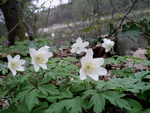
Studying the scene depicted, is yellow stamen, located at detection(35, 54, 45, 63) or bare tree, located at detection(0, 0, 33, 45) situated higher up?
bare tree, located at detection(0, 0, 33, 45)

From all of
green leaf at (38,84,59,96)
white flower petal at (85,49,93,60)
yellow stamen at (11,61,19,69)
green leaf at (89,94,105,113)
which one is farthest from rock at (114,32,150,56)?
yellow stamen at (11,61,19,69)

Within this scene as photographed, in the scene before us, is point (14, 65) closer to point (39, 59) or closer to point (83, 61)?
point (39, 59)

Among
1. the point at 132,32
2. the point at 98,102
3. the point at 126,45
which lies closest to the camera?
the point at 98,102

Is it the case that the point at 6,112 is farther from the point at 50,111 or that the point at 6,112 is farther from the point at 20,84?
the point at 50,111

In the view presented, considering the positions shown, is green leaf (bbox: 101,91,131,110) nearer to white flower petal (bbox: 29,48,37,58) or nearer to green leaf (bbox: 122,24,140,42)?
white flower petal (bbox: 29,48,37,58)

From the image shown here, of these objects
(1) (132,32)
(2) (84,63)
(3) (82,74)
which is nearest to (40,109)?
(3) (82,74)

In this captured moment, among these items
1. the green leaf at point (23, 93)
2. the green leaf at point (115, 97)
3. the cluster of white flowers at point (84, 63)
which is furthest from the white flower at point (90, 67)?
the green leaf at point (23, 93)

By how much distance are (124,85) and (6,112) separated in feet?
4.37

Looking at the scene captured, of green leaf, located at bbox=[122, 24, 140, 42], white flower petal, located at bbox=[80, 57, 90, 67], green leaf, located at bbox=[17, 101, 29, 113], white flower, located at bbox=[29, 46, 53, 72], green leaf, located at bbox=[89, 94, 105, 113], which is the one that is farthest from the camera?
green leaf, located at bbox=[122, 24, 140, 42]

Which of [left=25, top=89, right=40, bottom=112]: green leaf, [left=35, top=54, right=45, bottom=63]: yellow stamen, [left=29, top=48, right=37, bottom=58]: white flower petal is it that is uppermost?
[left=29, top=48, right=37, bottom=58]: white flower petal

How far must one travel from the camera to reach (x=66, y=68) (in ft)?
5.90

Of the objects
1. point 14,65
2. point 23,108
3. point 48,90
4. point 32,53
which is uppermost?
point 32,53

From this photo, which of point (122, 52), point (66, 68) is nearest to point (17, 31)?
point (122, 52)

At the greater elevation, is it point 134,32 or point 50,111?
point 134,32
